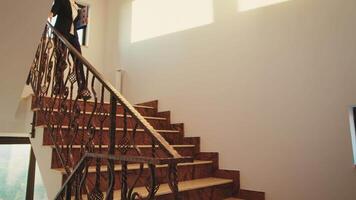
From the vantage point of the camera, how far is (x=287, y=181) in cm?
289

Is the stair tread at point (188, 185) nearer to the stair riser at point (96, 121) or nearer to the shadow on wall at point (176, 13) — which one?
the stair riser at point (96, 121)

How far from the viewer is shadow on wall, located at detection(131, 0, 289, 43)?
3.67 m

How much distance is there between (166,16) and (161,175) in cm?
276

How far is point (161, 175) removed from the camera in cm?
273

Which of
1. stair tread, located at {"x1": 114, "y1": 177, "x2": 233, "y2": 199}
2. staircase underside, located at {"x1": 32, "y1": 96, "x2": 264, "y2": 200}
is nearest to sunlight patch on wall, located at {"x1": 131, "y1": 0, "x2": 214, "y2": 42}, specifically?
staircase underside, located at {"x1": 32, "y1": 96, "x2": 264, "y2": 200}

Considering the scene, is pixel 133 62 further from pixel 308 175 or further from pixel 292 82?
pixel 308 175

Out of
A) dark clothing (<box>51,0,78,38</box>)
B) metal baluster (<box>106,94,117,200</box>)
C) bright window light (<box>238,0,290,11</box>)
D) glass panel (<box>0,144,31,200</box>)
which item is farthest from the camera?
glass panel (<box>0,144,31,200</box>)

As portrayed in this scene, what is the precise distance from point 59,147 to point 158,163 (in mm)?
1323

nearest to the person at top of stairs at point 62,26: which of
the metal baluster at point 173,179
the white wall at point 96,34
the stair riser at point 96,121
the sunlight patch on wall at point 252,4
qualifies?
the stair riser at point 96,121

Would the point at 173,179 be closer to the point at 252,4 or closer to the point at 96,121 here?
the point at 96,121

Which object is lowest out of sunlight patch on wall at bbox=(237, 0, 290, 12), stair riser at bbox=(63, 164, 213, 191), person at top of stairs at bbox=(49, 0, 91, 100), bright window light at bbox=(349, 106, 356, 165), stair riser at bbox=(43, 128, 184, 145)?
stair riser at bbox=(63, 164, 213, 191)

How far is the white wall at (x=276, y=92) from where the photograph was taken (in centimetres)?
272

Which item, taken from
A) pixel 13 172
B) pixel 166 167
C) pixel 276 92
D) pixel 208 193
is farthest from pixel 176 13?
pixel 13 172

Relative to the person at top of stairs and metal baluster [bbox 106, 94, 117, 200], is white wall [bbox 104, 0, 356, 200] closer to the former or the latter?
the person at top of stairs
